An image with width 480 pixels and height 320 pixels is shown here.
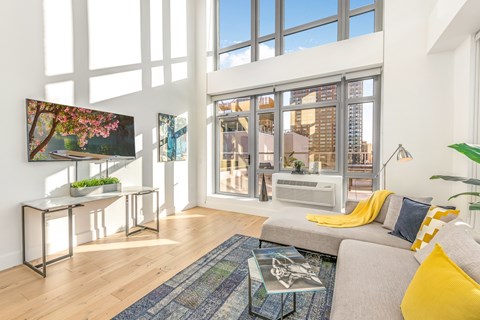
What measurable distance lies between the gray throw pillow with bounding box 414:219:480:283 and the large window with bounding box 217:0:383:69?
133 inches

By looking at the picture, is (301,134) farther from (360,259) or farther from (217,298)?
(217,298)

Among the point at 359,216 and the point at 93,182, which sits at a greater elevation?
the point at 93,182

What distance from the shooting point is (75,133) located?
2918 millimetres

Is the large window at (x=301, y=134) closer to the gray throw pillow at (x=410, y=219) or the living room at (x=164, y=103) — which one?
the living room at (x=164, y=103)

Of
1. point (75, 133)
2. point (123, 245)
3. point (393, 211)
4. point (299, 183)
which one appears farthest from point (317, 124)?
point (75, 133)

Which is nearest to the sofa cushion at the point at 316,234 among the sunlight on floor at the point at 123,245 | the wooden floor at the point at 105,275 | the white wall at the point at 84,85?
the wooden floor at the point at 105,275

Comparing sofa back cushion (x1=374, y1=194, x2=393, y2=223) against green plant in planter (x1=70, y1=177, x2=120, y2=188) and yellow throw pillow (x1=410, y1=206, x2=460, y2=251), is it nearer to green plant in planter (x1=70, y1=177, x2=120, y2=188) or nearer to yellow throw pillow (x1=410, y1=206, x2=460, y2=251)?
yellow throw pillow (x1=410, y1=206, x2=460, y2=251)

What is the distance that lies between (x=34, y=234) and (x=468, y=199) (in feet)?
16.8

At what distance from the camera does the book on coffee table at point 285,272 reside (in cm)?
135

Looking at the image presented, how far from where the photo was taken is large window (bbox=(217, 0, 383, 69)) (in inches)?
149

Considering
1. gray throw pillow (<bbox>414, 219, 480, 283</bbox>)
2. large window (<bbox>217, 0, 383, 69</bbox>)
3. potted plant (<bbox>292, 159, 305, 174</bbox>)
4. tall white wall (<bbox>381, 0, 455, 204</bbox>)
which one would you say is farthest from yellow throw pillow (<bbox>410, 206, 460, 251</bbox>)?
large window (<bbox>217, 0, 383, 69</bbox>)

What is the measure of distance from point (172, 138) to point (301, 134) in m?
2.56

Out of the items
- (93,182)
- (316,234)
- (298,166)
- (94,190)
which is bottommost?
(316,234)

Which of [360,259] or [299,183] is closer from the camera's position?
[360,259]
